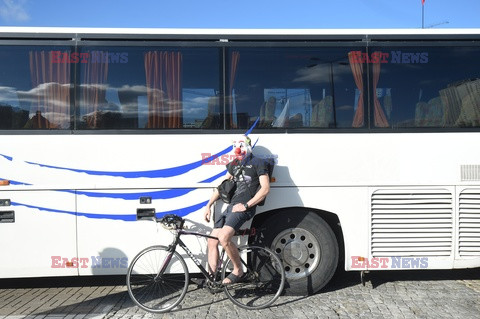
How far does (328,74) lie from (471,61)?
1.89 meters

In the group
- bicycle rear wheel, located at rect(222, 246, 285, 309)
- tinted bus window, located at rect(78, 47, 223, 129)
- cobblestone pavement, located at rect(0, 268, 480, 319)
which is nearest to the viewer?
cobblestone pavement, located at rect(0, 268, 480, 319)

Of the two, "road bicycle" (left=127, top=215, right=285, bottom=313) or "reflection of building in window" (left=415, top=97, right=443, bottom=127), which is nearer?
"road bicycle" (left=127, top=215, right=285, bottom=313)

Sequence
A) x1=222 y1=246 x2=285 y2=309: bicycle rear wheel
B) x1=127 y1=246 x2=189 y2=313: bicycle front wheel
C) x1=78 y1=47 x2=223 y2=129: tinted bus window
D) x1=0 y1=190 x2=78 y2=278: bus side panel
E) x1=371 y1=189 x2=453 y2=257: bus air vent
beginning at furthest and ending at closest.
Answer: x1=371 y1=189 x2=453 y2=257: bus air vent, x1=78 y1=47 x2=223 y2=129: tinted bus window, x1=0 y1=190 x2=78 y2=278: bus side panel, x1=222 y1=246 x2=285 y2=309: bicycle rear wheel, x1=127 y1=246 x2=189 y2=313: bicycle front wheel

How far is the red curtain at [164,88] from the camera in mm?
5812

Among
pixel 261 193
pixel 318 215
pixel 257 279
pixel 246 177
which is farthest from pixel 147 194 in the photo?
pixel 318 215

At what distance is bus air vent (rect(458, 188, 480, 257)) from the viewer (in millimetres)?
5941

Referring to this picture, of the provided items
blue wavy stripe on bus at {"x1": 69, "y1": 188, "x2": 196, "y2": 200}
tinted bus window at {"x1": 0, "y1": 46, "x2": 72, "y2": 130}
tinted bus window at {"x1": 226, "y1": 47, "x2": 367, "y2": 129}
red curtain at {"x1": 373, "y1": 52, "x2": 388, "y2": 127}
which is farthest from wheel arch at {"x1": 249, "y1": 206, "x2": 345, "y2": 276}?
tinted bus window at {"x1": 0, "y1": 46, "x2": 72, "y2": 130}

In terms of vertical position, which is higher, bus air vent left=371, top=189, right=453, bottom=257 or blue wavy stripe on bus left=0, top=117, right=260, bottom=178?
blue wavy stripe on bus left=0, top=117, right=260, bottom=178

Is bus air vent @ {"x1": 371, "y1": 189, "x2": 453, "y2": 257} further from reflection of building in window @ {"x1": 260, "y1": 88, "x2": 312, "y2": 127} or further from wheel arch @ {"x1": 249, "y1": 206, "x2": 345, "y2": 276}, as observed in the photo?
reflection of building in window @ {"x1": 260, "y1": 88, "x2": 312, "y2": 127}

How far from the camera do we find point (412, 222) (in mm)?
5914

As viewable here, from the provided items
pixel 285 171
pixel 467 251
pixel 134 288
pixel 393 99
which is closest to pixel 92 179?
pixel 134 288

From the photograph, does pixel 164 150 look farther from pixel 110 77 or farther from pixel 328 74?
pixel 328 74

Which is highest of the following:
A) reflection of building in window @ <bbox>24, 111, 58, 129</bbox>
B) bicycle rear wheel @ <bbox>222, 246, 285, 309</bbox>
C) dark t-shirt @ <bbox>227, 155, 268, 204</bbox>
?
reflection of building in window @ <bbox>24, 111, 58, 129</bbox>

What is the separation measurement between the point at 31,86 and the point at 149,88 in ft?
4.82
